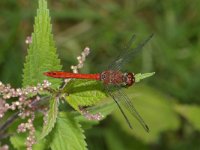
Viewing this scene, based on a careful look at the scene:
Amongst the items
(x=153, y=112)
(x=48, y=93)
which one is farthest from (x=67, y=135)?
(x=153, y=112)

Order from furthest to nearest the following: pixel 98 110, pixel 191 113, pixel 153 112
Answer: pixel 153 112
pixel 191 113
pixel 98 110

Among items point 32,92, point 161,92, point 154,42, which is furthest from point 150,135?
point 32,92

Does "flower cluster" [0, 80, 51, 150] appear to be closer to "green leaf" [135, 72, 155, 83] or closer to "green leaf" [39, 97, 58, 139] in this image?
"green leaf" [39, 97, 58, 139]

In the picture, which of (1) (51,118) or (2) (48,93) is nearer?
(1) (51,118)

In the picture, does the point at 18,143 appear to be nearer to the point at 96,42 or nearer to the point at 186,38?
the point at 96,42

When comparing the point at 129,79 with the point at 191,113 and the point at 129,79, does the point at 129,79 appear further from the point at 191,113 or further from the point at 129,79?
the point at 191,113

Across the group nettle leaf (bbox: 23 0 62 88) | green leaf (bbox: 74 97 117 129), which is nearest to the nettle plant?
nettle leaf (bbox: 23 0 62 88)
